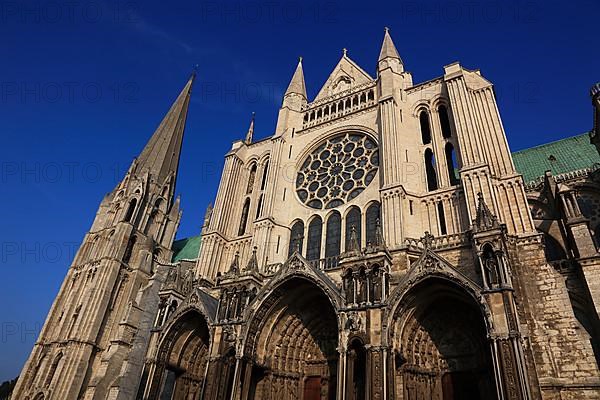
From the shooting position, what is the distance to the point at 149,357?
50.0ft

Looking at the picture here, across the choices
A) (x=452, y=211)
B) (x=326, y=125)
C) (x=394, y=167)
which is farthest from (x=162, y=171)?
(x=452, y=211)

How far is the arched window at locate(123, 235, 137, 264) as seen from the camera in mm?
27508

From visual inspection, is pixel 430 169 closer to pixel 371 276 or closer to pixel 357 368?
pixel 371 276

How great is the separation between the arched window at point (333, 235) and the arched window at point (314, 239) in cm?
39

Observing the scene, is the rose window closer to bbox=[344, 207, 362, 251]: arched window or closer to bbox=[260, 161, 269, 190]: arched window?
bbox=[344, 207, 362, 251]: arched window

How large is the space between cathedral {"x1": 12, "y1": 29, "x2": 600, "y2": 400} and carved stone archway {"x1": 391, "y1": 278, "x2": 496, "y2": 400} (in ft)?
0.15

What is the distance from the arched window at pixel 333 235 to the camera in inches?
671

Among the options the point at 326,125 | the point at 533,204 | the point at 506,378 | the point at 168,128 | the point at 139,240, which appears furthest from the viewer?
the point at 168,128

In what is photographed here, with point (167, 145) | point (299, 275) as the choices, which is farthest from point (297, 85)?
point (167, 145)

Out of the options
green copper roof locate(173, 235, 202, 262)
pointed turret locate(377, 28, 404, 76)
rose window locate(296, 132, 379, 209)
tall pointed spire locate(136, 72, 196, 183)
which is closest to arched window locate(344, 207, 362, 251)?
rose window locate(296, 132, 379, 209)

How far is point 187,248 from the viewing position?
34.0 meters

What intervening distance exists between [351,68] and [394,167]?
38.1ft

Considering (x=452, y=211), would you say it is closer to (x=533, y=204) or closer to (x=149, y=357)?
(x=533, y=204)

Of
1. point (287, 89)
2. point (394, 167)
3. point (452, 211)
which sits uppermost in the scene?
point (287, 89)
